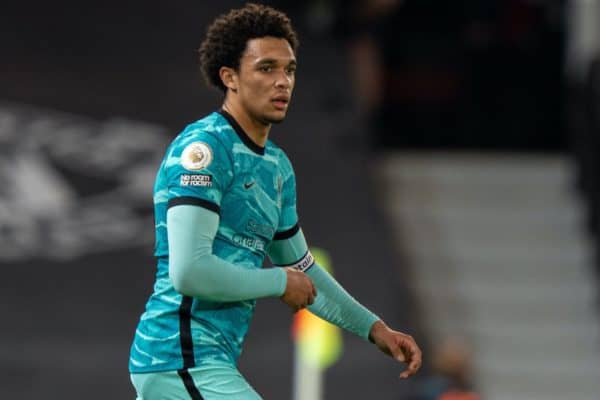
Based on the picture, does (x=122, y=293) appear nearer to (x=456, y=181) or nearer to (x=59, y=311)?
(x=59, y=311)

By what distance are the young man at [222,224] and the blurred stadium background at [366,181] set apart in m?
4.67

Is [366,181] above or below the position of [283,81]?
below

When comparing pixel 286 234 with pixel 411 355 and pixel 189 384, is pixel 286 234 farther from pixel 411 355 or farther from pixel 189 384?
pixel 189 384

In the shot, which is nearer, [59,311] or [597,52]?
[59,311]

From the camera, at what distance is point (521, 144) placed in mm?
17141

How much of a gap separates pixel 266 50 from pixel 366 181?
8.62 meters

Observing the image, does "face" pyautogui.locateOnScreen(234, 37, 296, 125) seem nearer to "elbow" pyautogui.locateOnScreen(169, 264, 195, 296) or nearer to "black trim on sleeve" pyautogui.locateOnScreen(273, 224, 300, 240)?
"black trim on sleeve" pyautogui.locateOnScreen(273, 224, 300, 240)

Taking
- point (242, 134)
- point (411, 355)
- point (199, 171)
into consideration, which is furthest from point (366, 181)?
point (199, 171)

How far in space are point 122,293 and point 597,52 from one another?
18.2ft

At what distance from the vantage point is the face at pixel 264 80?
5.37 m

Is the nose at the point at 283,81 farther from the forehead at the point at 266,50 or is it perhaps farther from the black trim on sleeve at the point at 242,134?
the black trim on sleeve at the point at 242,134

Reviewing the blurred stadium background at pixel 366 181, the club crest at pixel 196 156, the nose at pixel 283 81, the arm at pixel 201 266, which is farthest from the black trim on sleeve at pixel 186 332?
the blurred stadium background at pixel 366 181

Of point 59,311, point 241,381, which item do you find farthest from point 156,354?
point 59,311

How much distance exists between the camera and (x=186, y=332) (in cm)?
523
